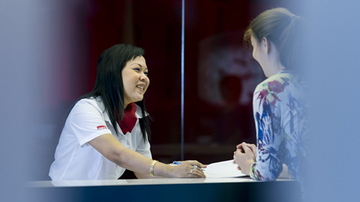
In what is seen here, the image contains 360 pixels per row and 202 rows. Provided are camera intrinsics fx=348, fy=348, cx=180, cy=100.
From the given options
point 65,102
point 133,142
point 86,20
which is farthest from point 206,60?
point 133,142

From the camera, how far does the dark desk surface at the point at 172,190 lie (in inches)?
31.3

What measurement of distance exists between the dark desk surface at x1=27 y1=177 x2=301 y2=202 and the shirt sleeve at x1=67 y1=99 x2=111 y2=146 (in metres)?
0.57

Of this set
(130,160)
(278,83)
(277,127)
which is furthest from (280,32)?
(130,160)

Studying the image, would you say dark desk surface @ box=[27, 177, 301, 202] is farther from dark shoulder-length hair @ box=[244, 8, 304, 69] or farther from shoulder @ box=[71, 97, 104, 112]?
shoulder @ box=[71, 97, 104, 112]

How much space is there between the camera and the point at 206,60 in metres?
3.11

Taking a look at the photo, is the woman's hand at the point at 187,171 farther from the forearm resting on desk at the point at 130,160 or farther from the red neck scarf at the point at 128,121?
the red neck scarf at the point at 128,121

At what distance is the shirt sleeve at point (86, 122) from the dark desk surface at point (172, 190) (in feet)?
1.88

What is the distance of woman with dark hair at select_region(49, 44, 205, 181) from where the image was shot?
1.33 m

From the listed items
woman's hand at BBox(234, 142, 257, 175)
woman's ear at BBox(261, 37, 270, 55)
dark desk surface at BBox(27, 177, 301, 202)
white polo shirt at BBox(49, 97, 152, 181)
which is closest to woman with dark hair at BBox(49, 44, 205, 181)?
white polo shirt at BBox(49, 97, 152, 181)

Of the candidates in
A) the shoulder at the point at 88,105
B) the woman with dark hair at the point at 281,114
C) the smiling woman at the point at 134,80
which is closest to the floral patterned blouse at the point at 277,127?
the woman with dark hair at the point at 281,114

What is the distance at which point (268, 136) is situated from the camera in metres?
0.95

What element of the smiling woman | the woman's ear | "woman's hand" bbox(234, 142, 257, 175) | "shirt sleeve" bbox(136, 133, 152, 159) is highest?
the woman's ear

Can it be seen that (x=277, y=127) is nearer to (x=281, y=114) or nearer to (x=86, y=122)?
(x=281, y=114)

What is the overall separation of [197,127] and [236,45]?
2.69ft
